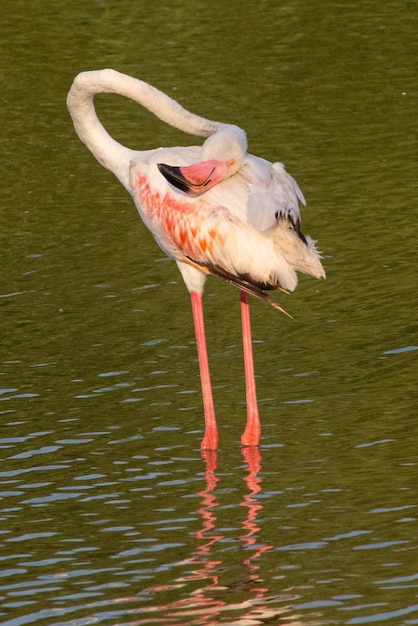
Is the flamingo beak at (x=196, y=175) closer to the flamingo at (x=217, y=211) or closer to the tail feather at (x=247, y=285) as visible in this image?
the flamingo at (x=217, y=211)

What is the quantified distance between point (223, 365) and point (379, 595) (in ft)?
13.0

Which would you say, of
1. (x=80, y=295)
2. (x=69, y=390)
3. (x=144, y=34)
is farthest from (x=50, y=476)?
(x=144, y=34)

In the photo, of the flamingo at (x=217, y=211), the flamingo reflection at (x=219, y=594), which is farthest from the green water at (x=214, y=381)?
the flamingo at (x=217, y=211)

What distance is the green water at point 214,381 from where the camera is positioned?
752 centimetres

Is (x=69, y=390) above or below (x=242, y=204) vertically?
below

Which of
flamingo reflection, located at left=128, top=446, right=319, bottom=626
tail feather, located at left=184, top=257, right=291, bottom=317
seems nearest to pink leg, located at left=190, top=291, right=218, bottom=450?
tail feather, located at left=184, top=257, right=291, bottom=317

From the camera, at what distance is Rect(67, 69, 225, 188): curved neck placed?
9734 mm

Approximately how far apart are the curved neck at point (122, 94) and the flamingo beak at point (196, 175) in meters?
0.54

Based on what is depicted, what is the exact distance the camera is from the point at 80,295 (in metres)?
12.6

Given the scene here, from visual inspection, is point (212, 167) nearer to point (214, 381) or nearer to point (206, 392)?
point (206, 392)

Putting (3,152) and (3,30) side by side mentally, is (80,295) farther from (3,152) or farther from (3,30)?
(3,30)

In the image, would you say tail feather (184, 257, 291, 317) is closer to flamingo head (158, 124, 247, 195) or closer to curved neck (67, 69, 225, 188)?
flamingo head (158, 124, 247, 195)

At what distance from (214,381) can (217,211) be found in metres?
1.74

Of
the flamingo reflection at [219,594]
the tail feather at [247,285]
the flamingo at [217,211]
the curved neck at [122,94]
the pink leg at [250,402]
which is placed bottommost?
the flamingo reflection at [219,594]
